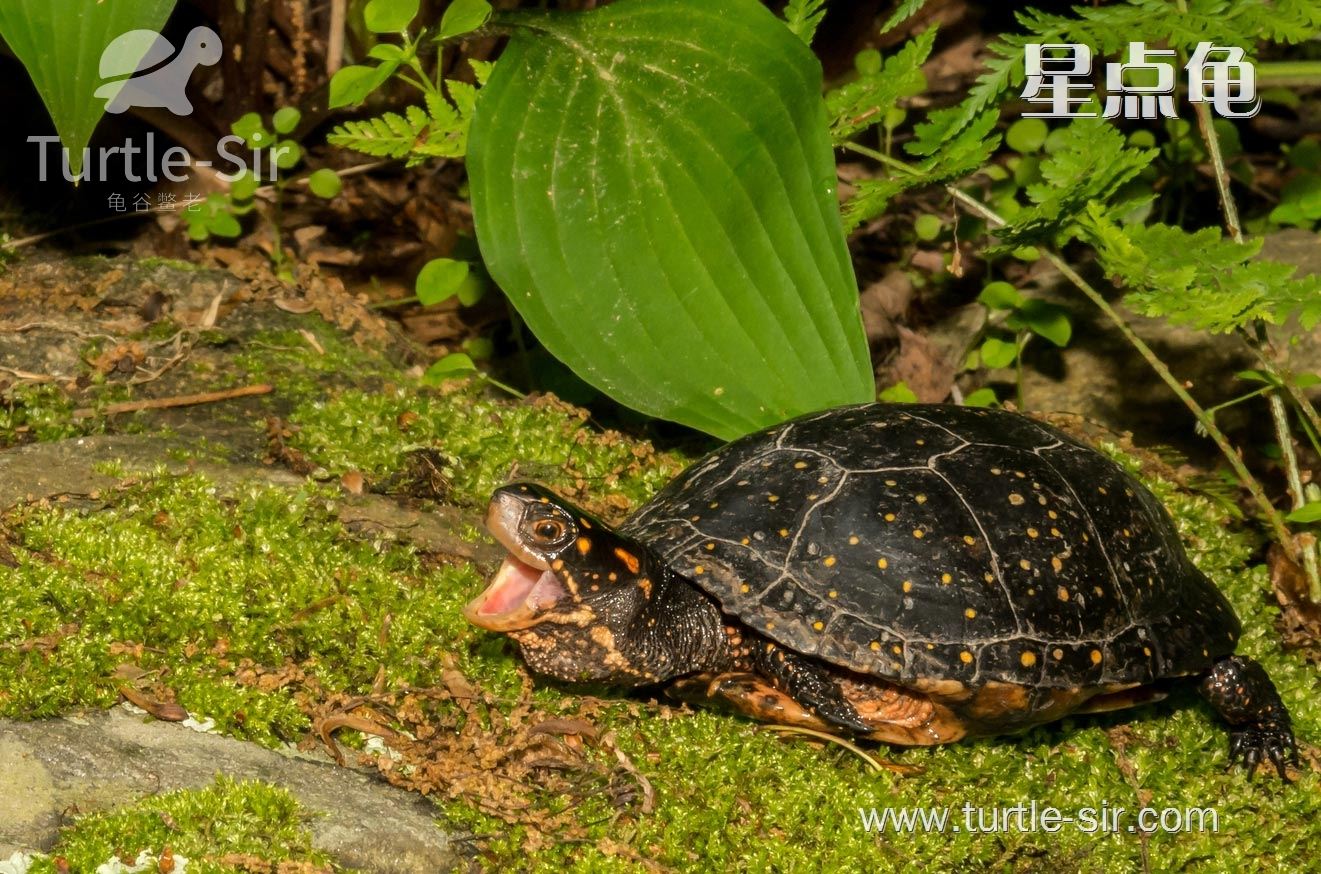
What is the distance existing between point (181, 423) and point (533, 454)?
38.8 inches

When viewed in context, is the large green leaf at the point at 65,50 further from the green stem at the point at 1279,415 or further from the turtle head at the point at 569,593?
the green stem at the point at 1279,415

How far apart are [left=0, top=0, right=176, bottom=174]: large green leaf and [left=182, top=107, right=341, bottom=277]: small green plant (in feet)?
5.14

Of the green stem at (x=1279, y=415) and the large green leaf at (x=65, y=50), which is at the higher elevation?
the large green leaf at (x=65, y=50)

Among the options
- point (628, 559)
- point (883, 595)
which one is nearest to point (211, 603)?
point (628, 559)

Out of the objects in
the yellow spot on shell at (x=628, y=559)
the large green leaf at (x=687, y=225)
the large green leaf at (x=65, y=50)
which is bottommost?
the yellow spot on shell at (x=628, y=559)

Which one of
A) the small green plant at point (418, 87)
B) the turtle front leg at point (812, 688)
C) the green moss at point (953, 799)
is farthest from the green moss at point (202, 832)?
the small green plant at point (418, 87)

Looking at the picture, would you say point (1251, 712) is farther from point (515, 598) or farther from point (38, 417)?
point (38, 417)

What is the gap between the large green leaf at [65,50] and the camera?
2457 millimetres

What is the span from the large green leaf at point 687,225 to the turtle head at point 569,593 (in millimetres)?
676

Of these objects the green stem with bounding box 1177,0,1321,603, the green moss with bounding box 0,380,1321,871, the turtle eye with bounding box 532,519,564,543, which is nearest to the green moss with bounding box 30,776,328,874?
the green moss with bounding box 0,380,1321,871

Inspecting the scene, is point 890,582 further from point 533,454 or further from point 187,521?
point 187,521

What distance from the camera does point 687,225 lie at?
317 cm

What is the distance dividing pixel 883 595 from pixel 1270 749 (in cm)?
111

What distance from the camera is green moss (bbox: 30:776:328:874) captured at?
2.05 metres
